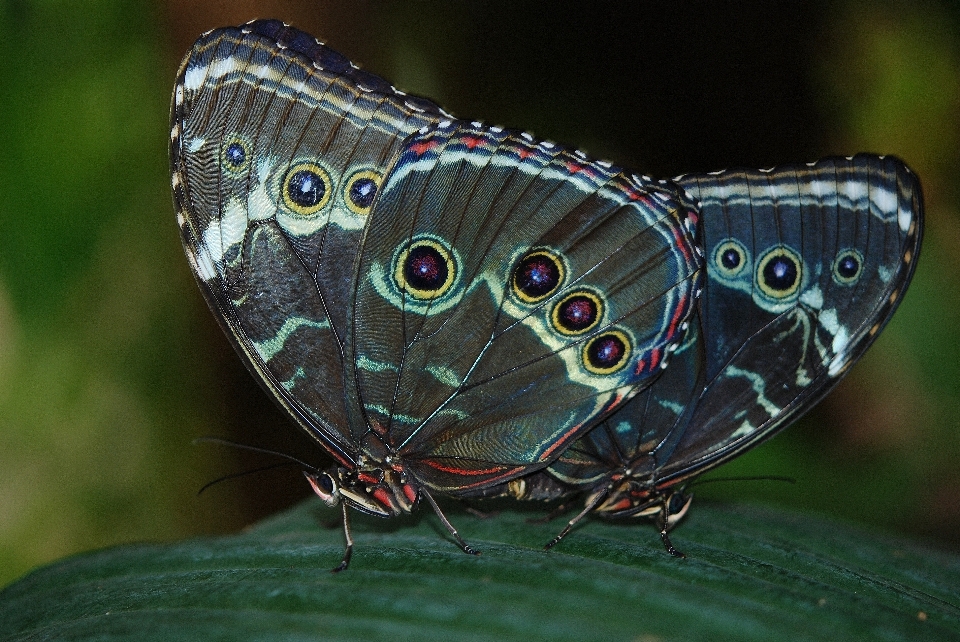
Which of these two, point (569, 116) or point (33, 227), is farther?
point (569, 116)

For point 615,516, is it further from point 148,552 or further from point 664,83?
point 664,83

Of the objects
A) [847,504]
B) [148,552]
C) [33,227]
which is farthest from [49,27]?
[847,504]

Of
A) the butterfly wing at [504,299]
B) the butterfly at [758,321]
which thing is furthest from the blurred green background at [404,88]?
the butterfly at [758,321]

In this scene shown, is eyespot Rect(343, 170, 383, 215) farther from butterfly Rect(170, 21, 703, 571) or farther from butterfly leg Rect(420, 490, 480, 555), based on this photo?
butterfly leg Rect(420, 490, 480, 555)

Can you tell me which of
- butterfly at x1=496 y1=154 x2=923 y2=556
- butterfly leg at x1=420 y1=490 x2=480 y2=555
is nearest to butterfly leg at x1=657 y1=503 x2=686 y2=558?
butterfly at x1=496 y1=154 x2=923 y2=556

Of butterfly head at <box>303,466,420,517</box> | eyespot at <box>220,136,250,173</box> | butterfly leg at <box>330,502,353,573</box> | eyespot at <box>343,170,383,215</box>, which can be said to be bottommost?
butterfly leg at <box>330,502,353,573</box>

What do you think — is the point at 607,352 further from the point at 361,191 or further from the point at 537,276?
the point at 361,191
